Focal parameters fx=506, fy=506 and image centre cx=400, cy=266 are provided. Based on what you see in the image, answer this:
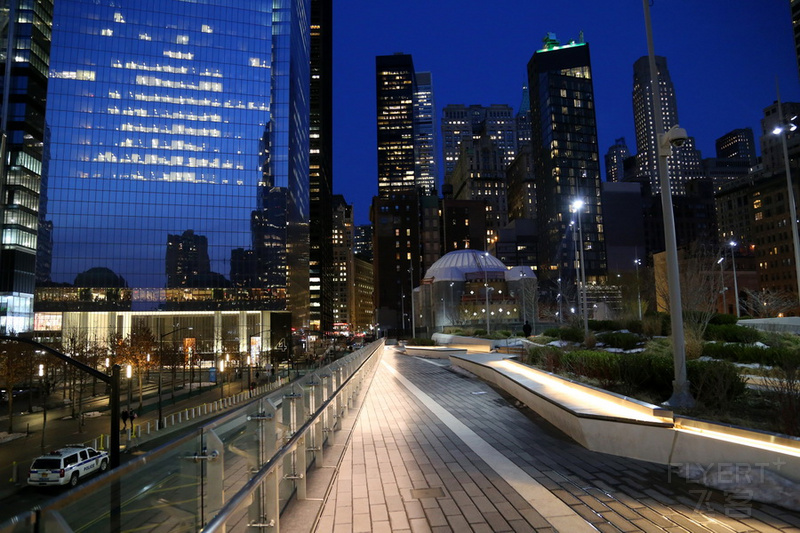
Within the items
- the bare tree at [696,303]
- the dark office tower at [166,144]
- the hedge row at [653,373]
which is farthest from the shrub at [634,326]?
the dark office tower at [166,144]

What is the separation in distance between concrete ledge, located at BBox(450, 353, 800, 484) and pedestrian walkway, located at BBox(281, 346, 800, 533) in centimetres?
30

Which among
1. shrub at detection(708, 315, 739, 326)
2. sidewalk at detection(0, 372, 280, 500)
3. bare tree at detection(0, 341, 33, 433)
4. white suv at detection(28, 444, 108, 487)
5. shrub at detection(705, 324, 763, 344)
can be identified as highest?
shrub at detection(708, 315, 739, 326)

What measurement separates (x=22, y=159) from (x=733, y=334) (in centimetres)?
11649

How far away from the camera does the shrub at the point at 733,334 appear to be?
20952mm

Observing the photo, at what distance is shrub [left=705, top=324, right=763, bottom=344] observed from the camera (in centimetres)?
2095

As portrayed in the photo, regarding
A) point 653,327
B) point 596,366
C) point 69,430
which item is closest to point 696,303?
point 653,327

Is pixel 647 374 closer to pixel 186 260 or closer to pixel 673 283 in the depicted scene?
pixel 673 283

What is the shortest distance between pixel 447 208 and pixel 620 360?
171 meters

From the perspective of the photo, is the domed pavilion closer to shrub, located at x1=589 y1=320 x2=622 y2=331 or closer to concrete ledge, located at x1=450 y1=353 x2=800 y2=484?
shrub, located at x1=589 y1=320 x2=622 y2=331

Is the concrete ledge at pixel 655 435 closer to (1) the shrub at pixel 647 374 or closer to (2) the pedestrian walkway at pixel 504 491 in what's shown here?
(2) the pedestrian walkway at pixel 504 491

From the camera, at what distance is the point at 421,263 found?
568 feet

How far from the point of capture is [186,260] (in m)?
93.7

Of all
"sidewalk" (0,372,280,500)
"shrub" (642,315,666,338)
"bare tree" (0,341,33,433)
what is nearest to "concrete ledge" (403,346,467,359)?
"shrub" (642,315,666,338)

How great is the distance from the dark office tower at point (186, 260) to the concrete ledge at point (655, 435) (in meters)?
89.9
